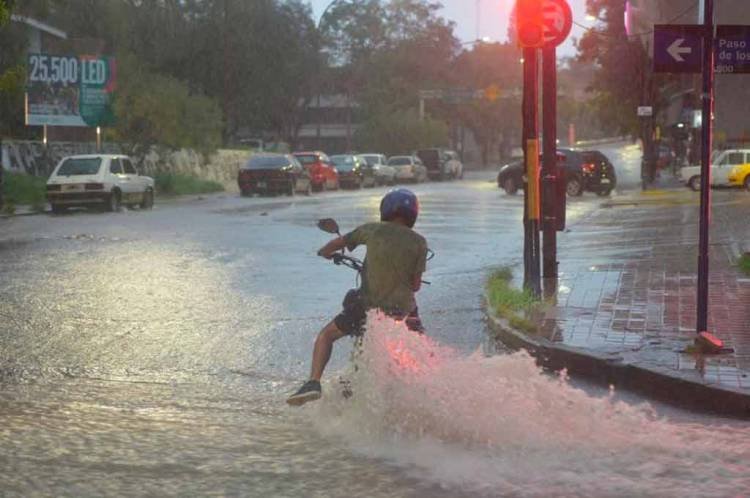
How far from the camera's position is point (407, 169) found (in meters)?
59.2

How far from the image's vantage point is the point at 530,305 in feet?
35.7

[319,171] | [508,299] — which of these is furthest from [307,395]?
[319,171]

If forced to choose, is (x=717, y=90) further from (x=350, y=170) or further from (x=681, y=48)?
(x=681, y=48)

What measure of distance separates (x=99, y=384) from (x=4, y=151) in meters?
31.0

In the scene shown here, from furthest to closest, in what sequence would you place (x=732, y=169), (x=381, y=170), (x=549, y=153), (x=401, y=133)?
1. (x=401, y=133)
2. (x=381, y=170)
3. (x=732, y=169)
4. (x=549, y=153)

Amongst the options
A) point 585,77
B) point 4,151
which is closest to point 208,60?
point 4,151

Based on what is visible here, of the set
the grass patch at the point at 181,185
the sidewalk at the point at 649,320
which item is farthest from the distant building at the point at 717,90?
the sidewalk at the point at 649,320

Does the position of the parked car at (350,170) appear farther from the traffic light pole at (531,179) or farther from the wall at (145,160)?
the traffic light pole at (531,179)

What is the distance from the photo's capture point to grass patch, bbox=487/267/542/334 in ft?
32.0

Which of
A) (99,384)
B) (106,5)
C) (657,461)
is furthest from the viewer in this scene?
(106,5)

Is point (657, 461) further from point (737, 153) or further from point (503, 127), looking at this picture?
point (503, 127)

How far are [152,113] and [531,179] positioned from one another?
105 ft

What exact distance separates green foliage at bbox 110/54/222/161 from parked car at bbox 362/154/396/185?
11.4m

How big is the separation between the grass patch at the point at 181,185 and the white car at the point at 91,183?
11.2 meters
